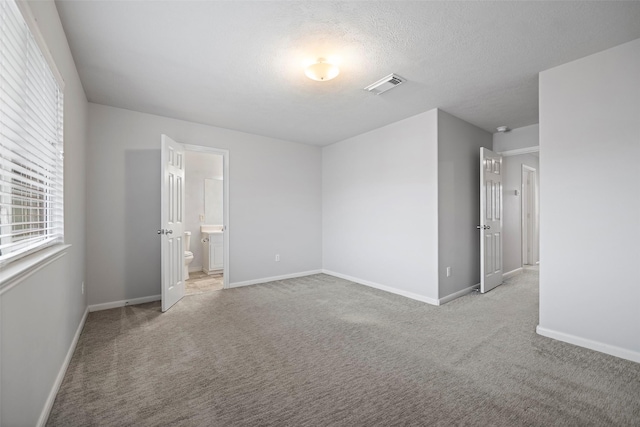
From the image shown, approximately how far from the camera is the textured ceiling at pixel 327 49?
1.91 meters

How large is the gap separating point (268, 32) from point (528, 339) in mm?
3351

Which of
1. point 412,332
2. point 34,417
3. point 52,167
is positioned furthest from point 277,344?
point 52,167

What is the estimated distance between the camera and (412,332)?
277 cm

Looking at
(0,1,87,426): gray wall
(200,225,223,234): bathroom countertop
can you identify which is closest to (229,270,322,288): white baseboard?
(200,225,223,234): bathroom countertop

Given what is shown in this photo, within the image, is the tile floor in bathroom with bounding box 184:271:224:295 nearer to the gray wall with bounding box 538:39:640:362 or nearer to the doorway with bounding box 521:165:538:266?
the gray wall with bounding box 538:39:640:362

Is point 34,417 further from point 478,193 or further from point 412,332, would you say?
point 478,193

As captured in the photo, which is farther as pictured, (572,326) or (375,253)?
(375,253)

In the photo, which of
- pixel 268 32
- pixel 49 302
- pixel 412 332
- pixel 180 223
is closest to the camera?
pixel 49 302

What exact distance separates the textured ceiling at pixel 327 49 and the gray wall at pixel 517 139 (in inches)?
28.9

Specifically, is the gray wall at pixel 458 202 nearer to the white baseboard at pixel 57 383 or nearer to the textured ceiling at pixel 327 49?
the textured ceiling at pixel 327 49

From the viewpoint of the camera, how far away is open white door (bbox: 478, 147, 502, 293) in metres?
4.04

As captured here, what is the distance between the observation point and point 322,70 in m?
2.47

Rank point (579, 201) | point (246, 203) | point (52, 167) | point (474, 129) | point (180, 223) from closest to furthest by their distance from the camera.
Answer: point (52, 167) < point (579, 201) < point (180, 223) < point (474, 129) < point (246, 203)

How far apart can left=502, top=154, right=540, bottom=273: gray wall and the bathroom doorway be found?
16.7 feet
